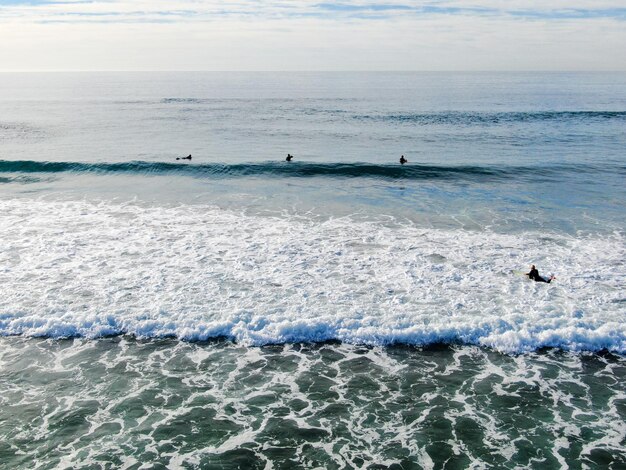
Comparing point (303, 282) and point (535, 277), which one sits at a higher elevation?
point (535, 277)

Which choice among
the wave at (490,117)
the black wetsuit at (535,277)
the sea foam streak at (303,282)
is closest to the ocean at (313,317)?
the sea foam streak at (303,282)

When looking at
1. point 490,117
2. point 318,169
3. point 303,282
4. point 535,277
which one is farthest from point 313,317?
point 490,117

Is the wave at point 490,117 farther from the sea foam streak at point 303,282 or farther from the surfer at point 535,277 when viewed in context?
the surfer at point 535,277

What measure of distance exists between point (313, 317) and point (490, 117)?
49768 millimetres

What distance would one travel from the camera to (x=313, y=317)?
583 inches

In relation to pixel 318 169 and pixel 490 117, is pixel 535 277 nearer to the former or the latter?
pixel 318 169

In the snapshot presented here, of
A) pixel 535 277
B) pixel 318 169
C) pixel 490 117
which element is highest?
pixel 490 117

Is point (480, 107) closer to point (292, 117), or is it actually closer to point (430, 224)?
point (292, 117)

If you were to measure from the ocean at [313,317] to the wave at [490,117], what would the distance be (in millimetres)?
22157

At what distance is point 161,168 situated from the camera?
35.3 m

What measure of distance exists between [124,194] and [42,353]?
17.2m

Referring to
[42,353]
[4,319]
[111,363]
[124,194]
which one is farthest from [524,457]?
[124,194]

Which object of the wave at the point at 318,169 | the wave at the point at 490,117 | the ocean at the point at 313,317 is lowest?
the ocean at the point at 313,317

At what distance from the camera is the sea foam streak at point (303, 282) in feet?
46.5
